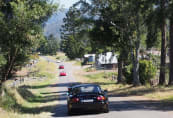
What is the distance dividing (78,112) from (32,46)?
3.76 meters

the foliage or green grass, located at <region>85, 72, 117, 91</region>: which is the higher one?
the foliage

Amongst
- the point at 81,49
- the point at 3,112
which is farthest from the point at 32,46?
the point at 81,49

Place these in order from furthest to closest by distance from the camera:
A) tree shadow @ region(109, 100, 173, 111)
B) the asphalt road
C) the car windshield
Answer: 1. tree shadow @ region(109, 100, 173, 111)
2. the car windshield
3. the asphalt road

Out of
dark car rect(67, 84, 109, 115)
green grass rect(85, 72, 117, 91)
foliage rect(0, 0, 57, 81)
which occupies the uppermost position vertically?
foliage rect(0, 0, 57, 81)

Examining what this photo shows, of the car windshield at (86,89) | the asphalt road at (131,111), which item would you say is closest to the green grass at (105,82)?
the asphalt road at (131,111)

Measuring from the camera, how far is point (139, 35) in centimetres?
2873

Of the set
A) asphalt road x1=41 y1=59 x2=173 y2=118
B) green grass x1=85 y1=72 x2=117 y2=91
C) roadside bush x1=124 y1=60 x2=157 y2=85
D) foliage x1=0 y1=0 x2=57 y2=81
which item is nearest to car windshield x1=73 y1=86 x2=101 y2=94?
asphalt road x1=41 y1=59 x2=173 y2=118

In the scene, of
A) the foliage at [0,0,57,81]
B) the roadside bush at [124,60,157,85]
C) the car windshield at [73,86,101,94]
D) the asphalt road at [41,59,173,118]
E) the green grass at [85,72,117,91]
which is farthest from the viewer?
the roadside bush at [124,60,157,85]

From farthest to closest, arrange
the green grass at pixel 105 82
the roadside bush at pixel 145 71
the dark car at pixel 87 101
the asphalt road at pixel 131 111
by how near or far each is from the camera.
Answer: the roadside bush at pixel 145 71
the green grass at pixel 105 82
the dark car at pixel 87 101
the asphalt road at pixel 131 111

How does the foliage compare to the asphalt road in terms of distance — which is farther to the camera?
the foliage

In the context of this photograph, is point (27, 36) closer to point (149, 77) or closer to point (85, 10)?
point (85, 10)

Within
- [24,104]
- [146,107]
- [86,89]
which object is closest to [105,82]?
[24,104]

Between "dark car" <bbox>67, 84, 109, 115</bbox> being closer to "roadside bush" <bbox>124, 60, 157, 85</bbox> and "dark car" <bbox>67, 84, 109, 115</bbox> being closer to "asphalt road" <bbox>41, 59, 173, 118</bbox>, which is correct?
"asphalt road" <bbox>41, 59, 173, 118</bbox>

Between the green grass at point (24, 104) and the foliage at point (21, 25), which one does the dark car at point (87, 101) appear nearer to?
the green grass at point (24, 104)
